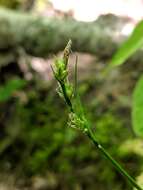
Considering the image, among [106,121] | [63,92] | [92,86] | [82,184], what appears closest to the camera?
[63,92]

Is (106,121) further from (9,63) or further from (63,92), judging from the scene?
(63,92)

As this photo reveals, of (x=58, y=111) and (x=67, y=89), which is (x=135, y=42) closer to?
(x=67, y=89)

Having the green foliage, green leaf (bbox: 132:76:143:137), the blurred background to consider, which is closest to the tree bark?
the blurred background

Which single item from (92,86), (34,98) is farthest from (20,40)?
(92,86)

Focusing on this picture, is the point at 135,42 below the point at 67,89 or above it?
above

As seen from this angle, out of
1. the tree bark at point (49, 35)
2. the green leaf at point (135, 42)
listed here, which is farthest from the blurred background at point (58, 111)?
the green leaf at point (135, 42)

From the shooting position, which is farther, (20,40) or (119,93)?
(119,93)

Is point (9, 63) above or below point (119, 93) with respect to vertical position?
above

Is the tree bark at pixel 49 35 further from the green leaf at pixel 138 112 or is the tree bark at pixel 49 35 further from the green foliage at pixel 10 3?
the green leaf at pixel 138 112

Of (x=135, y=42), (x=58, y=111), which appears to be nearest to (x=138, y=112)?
(x=135, y=42)
